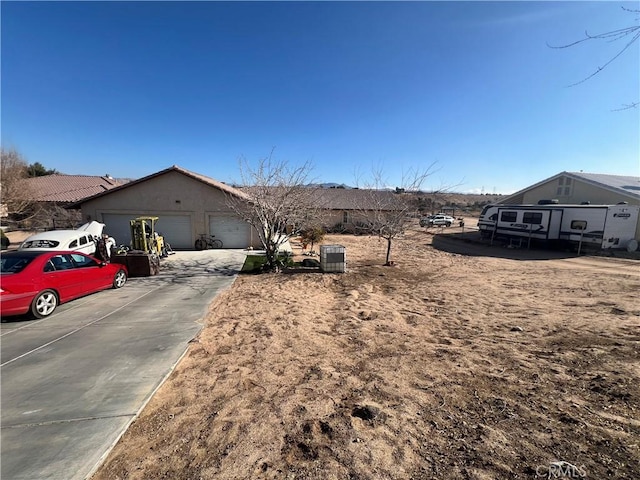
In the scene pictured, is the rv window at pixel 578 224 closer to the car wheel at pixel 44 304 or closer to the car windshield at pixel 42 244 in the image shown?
the car wheel at pixel 44 304

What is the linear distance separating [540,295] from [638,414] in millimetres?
6711

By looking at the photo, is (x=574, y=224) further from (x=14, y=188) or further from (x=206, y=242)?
(x=14, y=188)

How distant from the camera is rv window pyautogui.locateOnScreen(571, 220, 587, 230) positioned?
17.3 metres

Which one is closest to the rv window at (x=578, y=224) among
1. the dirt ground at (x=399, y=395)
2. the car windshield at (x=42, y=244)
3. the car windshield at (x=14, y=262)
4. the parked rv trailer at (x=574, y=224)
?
the parked rv trailer at (x=574, y=224)

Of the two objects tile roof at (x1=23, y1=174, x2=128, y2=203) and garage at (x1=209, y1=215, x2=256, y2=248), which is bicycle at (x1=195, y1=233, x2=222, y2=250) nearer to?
garage at (x1=209, y1=215, x2=256, y2=248)

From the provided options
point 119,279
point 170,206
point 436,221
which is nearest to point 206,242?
point 170,206

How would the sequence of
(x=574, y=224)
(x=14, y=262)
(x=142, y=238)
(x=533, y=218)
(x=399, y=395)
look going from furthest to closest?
(x=533, y=218), (x=574, y=224), (x=142, y=238), (x=14, y=262), (x=399, y=395)

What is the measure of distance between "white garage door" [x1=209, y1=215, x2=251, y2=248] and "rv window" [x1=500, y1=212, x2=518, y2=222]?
66.7 ft

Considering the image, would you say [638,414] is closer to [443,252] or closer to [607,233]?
[443,252]

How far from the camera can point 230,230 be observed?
17.6 m

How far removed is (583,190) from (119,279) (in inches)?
1292

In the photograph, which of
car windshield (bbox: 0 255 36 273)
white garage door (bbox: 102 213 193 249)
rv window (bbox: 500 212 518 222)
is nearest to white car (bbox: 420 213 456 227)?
rv window (bbox: 500 212 518 222)

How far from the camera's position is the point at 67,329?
583cm

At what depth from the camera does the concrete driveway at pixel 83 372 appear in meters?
2.79
